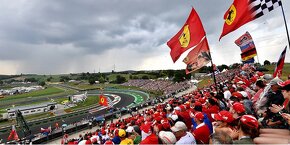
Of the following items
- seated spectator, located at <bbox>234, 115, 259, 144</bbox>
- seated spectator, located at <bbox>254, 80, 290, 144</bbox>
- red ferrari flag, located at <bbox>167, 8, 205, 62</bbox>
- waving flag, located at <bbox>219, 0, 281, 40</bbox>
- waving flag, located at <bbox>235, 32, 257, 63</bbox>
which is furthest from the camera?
waving flag, located at <bbox>235, 32, 257, 63</bbox>

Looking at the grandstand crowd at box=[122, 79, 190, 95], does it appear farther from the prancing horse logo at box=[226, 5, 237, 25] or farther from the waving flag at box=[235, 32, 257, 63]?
the prancing horse logo at box=[226, 5, 237, 25]

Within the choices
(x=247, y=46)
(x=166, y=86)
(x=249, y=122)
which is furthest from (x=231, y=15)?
(x=166, y=86)

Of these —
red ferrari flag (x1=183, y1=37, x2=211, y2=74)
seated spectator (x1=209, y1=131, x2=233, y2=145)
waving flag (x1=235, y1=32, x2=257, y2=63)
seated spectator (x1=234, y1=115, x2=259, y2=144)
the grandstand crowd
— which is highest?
waving flag (x1=235, y1=32, x2=257, y2=63)

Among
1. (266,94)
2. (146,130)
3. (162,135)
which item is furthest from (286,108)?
(146,130)

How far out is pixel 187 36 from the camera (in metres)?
12.3

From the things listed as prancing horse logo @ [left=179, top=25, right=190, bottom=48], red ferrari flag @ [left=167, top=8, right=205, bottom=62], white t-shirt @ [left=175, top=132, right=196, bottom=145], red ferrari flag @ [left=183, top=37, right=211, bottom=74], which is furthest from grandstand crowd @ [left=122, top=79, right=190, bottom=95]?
white t-shirt @ [left=175, top=132, right=196, bottom=145]

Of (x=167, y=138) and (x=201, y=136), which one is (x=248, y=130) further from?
(x=167, y=138)

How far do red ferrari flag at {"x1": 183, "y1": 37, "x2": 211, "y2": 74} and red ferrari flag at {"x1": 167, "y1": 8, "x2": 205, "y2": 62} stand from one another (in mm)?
425

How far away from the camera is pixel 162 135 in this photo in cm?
484

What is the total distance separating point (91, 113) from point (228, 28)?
4008cm

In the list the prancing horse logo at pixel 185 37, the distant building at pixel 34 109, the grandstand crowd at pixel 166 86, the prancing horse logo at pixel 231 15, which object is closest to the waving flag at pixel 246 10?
the prancing horse logo at pixel 231 15

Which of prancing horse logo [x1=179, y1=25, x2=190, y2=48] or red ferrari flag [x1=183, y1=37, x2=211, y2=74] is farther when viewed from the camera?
prancing horse logo [x1=179, y1=25, x2=190, y2=48]

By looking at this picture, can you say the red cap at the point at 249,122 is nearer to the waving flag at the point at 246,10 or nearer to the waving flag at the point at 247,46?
the waving flag at the point at 246,10

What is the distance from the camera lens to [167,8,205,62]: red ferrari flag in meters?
11.4
